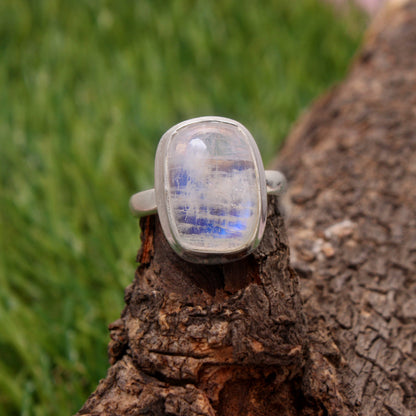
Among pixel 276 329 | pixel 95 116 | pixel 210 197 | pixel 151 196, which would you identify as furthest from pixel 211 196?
pixel 95 116

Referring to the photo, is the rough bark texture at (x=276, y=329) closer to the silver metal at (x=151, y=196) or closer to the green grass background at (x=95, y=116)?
the silver metal at (x=151, y=196)

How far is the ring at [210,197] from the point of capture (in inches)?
33.2

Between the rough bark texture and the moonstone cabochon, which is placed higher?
the moonstone cabochon

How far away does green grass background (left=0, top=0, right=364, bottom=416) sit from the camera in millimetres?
1447

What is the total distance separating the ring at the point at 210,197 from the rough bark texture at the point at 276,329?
0.21 ft

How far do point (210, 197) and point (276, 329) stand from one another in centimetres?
24

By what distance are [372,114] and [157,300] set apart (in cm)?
119

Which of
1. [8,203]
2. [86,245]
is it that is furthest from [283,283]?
[8,203]

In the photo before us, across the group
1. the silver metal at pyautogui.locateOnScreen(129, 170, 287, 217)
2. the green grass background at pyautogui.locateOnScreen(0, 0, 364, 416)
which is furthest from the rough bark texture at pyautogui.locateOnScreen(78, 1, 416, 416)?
the green grass background at pyautogui.locateOnScreen(0, 0, 364, 416)

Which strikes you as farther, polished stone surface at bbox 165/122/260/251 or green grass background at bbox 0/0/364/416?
green grass background at bbox 0/0/364/416

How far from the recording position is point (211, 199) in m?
0.84

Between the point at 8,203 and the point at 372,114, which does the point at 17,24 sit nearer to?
the point at 8,203

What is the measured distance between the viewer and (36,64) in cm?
267

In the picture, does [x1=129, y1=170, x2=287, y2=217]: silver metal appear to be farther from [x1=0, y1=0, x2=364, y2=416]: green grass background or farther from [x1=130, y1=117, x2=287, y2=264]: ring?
[x1=0, y1=0, x2=364, y2=416]: green grass background
